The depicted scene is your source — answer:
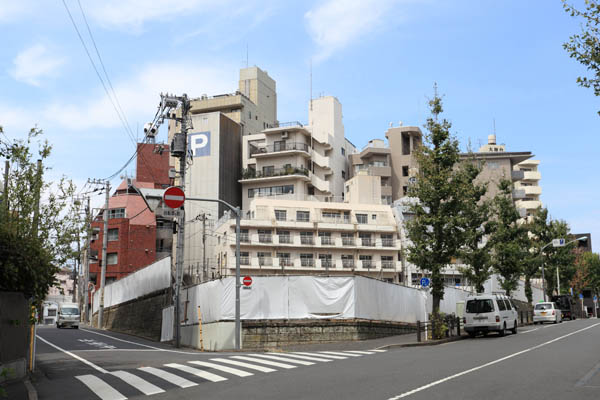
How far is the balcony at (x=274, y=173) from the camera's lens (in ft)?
243

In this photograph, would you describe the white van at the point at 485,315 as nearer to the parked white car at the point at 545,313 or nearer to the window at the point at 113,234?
the parked white car at the point at 545,313

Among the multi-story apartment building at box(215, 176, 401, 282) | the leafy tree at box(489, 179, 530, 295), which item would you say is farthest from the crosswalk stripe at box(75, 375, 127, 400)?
the multi-story apartment building at box(215, 176, 401, 282)

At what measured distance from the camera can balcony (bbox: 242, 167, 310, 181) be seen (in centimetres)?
7419

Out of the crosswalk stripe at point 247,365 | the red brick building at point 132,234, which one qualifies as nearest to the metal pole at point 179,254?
the crosswalk stripe at point 247,365

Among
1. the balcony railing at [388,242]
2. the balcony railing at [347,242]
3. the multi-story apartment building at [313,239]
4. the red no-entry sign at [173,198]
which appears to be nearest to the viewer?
the red no-entry sign at [173,198]

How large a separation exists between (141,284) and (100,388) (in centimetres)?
3424

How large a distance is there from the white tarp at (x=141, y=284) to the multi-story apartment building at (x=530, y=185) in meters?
66.0

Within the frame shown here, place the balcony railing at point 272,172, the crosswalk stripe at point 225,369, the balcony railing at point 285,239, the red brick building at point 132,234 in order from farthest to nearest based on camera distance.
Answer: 1. the balcony railing at point 272,172
2. the red brick building at point 132,234
3. the balcony railing at point 285,239
4. the crosswalk stripe at point 225,369

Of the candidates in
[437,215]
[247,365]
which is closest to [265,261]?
[437,215]

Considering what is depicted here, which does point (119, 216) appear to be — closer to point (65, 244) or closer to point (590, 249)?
point (65, 244)

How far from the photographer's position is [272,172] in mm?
75625

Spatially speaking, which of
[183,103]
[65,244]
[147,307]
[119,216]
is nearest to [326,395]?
[65,244]

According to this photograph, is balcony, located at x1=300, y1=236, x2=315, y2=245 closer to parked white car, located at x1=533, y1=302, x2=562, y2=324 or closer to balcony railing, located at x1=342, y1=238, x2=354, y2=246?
balcony railing, located at x1=342, y1=238, x2=354, y2=246

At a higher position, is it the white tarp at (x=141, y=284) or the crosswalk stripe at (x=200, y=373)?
the white tarp at (x=141, y=284)
